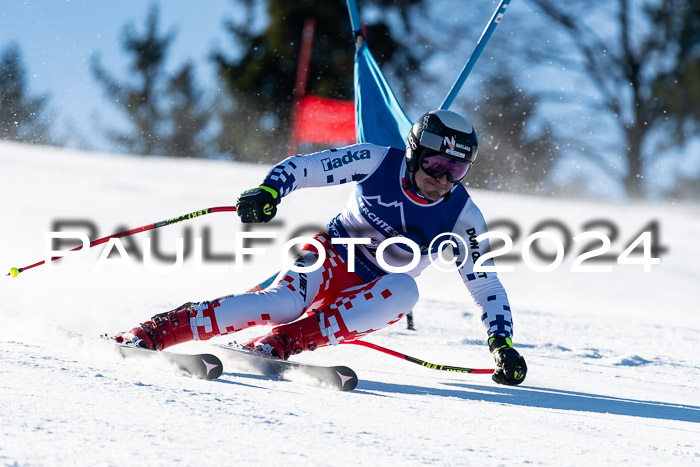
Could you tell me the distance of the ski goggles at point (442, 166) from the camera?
3279mm

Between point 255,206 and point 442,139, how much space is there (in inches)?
30.1

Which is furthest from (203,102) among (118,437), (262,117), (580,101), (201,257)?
(118,437)

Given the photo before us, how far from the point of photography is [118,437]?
1.88 m

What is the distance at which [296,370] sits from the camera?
2945 mm

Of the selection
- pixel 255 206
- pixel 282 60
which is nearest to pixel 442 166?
pixel 255 206

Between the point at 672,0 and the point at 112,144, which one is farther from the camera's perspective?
the point at 112,144

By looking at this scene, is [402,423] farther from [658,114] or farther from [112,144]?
[112,144]

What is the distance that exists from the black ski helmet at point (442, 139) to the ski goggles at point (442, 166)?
0.03 ft

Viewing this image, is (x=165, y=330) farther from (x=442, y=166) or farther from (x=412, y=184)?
(x=442, y=166)

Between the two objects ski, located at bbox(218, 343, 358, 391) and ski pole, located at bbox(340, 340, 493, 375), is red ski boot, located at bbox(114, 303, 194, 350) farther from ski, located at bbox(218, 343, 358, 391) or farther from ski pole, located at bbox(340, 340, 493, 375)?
ski pole, located at bbox(340, 340, 493, 375)

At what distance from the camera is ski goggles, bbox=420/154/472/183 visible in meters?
3.28

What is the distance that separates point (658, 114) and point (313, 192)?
1219 centimetres

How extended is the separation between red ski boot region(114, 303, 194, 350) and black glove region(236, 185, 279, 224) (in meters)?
0.40

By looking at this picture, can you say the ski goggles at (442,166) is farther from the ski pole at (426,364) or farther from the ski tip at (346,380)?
the ski tip at (346,380)
